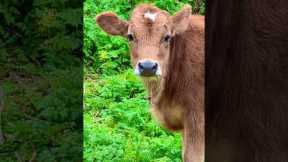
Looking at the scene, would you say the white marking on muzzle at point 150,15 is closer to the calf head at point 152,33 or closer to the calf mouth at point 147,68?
the calf head at point 152,33

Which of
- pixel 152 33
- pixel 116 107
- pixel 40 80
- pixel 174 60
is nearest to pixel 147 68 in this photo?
pixel 152 33

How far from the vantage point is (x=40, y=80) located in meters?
4.34

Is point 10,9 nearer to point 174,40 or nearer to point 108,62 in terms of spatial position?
point 108,62

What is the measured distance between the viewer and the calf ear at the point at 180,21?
2660 millimetres

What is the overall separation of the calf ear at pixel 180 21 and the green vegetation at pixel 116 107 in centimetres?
80

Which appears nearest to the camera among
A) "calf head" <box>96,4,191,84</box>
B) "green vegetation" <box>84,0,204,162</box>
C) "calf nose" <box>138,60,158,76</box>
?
"calf nose" <box>138,60,158,76</box>

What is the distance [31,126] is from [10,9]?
124cm

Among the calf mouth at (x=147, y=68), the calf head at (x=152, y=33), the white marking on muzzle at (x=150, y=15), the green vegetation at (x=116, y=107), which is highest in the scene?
the white marking on muzzle at (x=150, y=15)

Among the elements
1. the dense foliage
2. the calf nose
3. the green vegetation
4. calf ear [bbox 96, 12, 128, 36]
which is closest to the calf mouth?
the calf nose

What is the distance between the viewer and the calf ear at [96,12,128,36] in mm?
2742

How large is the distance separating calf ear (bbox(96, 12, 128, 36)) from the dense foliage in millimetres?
645

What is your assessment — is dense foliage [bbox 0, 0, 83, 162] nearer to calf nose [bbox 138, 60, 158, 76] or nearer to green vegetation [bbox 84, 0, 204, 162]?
green vegetation [bbox 84, 0, 204, 162]

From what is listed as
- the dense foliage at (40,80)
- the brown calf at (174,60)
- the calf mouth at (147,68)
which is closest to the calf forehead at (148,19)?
the brown calf at (174,60)

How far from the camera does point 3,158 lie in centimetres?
339
